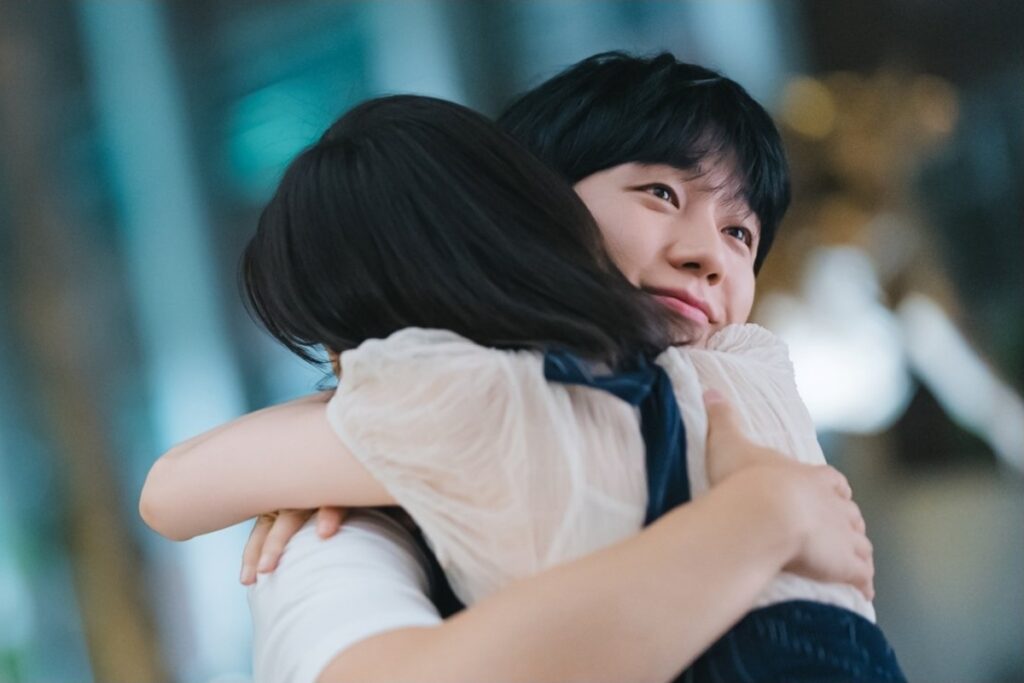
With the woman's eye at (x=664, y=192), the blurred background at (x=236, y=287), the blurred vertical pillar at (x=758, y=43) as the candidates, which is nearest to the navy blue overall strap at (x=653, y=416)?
the woman's eye at (x=664, y=192)

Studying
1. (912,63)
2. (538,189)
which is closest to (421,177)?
(538,189)

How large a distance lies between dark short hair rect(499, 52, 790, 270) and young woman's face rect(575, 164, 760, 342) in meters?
0.02

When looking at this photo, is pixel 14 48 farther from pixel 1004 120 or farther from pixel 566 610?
pixel 566 610

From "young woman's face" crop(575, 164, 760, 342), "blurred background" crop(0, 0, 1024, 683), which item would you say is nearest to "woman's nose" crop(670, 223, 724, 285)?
"young woman's face" crop(575, 164, 760, 342)

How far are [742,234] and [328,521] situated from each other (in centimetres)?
40

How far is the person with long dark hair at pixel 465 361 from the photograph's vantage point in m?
0.56

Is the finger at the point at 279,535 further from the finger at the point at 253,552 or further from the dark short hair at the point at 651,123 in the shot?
the dark short hair at the point at 651,123

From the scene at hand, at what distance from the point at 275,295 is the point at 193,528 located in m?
0.15

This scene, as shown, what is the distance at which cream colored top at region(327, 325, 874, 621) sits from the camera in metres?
0.56

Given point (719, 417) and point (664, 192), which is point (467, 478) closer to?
point (719, 417)

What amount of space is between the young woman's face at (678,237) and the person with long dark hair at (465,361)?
0.22ft

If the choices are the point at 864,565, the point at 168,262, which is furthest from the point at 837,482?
the point at 168,262

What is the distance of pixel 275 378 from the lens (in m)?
2.44

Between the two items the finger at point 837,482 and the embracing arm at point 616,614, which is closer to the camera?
the embracing arm at point 616,614
